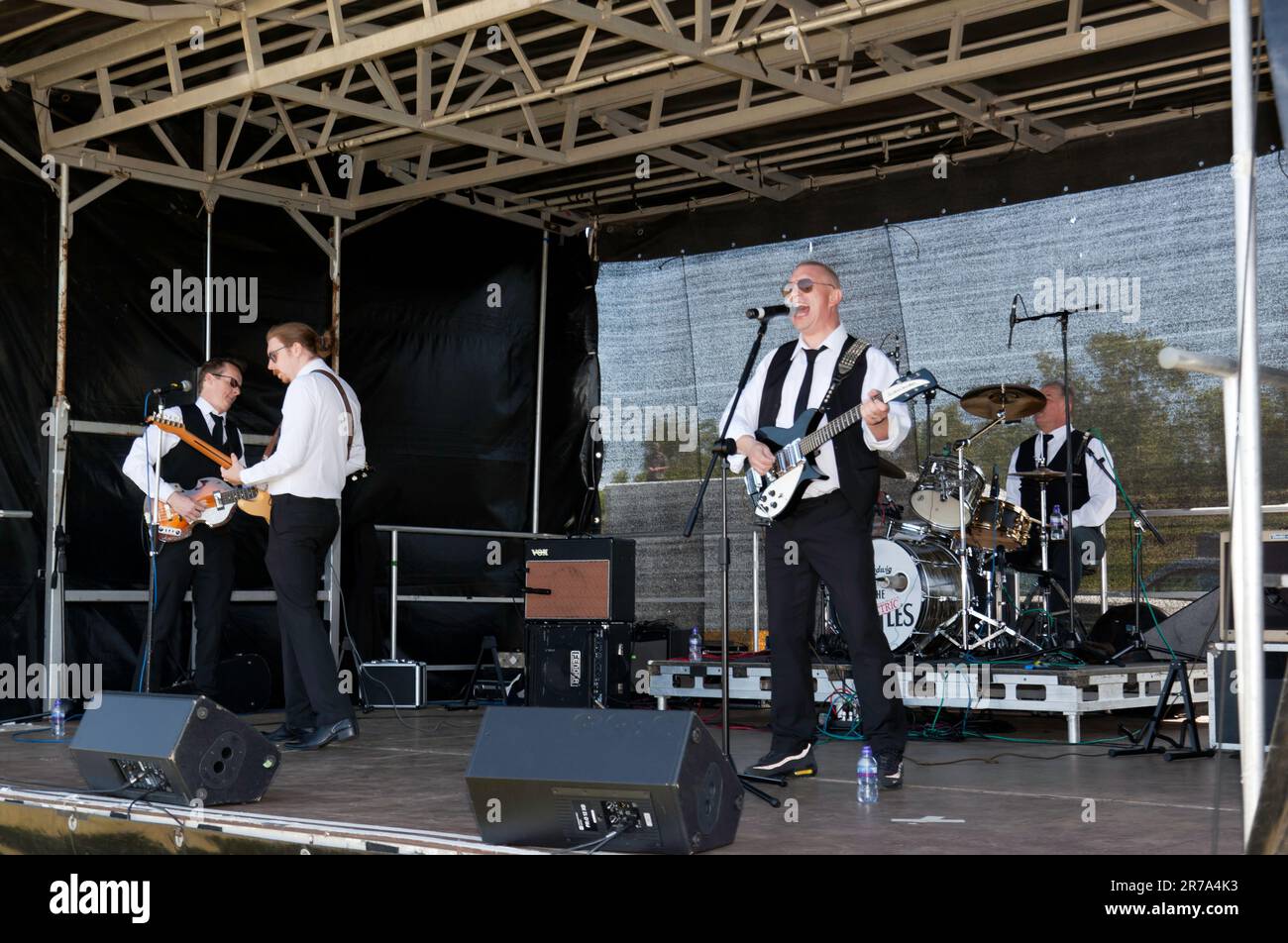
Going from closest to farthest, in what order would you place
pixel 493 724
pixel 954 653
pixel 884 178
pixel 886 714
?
1. pixel 493 724
2. pixel 886 714
3. pixel 954 653
4. pixel 884 178

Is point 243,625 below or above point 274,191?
below

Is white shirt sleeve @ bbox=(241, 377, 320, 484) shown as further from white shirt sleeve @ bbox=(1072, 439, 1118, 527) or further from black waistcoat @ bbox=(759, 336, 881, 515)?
white shirt sleeve @ bbox=(1072, 439, 1118, 527)

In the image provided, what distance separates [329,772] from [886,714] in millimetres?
2024

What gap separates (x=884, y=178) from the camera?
9.95 m

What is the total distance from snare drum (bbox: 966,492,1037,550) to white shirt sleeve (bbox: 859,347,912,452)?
10.2 feet

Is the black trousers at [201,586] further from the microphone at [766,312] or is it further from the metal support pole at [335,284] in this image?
the microphone at [766,312]

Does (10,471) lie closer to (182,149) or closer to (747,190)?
(182,149)

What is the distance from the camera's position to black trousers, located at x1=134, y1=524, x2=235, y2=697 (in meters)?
7.24

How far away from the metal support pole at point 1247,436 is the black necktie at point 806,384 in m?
2.56

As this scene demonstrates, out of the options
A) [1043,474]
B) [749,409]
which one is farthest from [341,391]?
[1043,474]

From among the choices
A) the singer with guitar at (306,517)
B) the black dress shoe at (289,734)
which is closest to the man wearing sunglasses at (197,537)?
the black dress shoe at (289,734)

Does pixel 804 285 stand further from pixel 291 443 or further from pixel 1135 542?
pixel 1135 542

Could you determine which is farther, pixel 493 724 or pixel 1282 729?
pixel 493 724

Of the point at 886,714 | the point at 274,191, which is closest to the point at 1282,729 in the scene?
the point at 886,714
